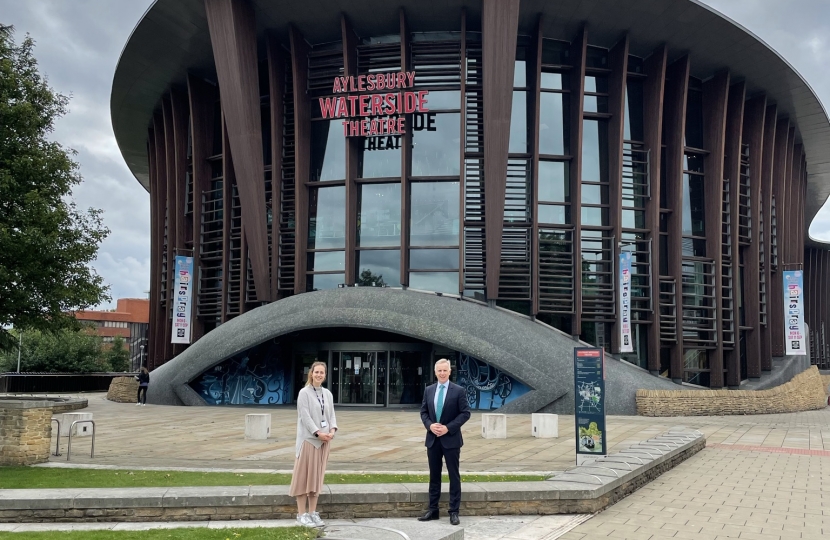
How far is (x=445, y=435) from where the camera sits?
887 centimetres

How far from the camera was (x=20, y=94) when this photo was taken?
63.4ft

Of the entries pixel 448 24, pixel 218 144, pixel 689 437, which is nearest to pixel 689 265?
pixel 448 24

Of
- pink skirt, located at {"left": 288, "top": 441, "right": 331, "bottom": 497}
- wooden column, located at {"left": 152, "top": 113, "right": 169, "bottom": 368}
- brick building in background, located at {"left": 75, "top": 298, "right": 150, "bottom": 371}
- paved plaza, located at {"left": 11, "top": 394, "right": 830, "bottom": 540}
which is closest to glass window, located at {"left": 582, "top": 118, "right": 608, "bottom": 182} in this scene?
paved plaza, located at {"left": 11, "top": 394, "right": 830, "bottom": 540}

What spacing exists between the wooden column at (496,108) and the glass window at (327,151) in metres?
7.31

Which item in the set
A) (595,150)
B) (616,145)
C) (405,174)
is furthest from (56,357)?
(616,145)

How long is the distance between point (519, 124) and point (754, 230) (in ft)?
47.1

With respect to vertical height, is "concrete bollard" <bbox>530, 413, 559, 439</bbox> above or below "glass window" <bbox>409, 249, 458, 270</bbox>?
below

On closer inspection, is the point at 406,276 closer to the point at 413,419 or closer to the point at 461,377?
the point at 461,377

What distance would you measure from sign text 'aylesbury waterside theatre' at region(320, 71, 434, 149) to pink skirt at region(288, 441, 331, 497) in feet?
76.9

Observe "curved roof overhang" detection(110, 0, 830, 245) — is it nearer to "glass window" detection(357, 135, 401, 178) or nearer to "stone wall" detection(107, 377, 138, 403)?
"glass window" detection(357, 135, 401, 178)

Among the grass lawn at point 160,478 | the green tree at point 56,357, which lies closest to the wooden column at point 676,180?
the grass lawn at point 160,478

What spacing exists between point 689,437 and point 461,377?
14038 millimetres

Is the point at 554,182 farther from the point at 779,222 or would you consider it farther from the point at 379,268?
the point at 779,222

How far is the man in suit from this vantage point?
877 cm
